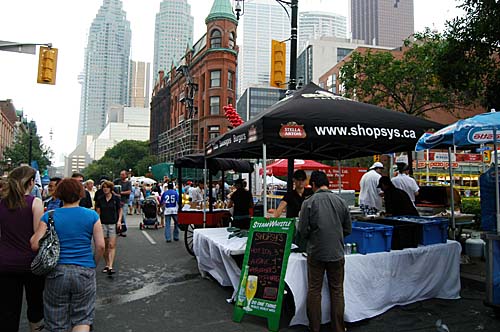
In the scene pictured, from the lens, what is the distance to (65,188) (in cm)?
338

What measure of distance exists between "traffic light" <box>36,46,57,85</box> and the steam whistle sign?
9.91 m

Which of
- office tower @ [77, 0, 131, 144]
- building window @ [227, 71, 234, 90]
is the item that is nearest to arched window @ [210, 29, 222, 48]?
building window @ [227, 71, 234, 90]

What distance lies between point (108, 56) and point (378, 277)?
174 meters

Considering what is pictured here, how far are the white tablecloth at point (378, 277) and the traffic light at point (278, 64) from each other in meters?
5.68

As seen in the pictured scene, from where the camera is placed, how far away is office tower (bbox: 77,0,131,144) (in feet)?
525

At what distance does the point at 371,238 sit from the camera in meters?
5.09

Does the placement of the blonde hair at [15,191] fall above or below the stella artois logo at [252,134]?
below

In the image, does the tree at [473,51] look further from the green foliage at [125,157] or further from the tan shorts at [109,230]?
the green foliage at [125,157]

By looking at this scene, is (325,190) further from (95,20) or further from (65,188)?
(95,20)

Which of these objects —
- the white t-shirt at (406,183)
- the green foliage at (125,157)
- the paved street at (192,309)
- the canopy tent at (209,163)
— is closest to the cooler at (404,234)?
the paved street at (192,309)

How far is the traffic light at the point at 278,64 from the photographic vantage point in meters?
10.7

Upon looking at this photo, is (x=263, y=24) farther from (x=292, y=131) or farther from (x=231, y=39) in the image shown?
(x=292, y=131)

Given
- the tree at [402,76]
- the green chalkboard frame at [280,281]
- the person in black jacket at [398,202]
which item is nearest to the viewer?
the green chalkboard frame at [280,281]

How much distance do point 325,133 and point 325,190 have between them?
1257 millimetres
